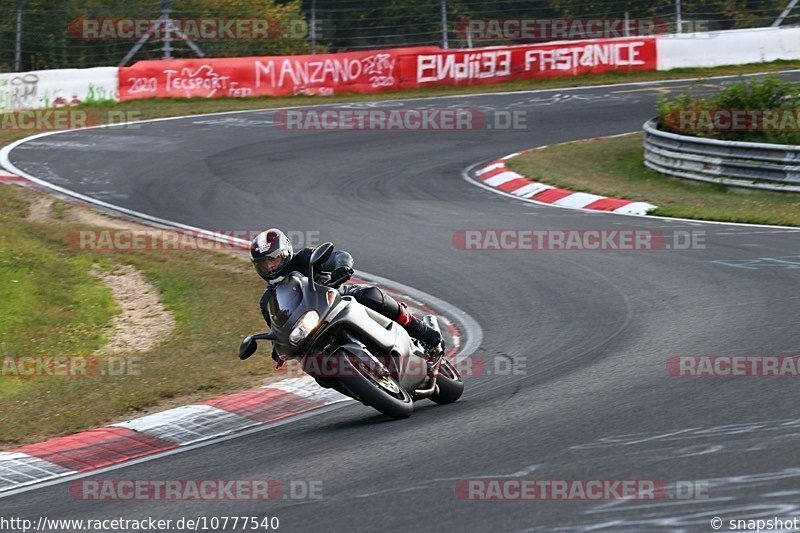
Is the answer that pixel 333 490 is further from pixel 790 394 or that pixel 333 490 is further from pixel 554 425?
pixel 790 394

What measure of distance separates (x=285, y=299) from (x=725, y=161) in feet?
37.6

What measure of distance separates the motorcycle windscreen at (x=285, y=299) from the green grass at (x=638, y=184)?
345 inches

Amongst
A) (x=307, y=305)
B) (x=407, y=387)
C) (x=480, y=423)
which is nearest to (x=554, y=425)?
(x=480, y=423)

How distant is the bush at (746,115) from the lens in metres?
18.1

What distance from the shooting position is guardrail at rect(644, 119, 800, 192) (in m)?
16.2

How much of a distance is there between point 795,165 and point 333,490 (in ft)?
39.1

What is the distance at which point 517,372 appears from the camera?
352 inches
